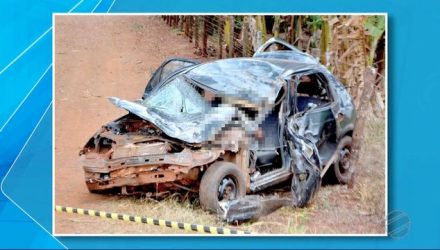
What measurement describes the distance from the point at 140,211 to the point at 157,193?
0.89ft

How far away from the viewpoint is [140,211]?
7.34m

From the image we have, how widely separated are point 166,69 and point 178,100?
16.8 inches

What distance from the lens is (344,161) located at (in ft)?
25.3

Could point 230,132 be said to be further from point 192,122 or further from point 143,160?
point 143,160

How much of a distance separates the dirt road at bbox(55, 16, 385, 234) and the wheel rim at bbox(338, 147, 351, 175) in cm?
16

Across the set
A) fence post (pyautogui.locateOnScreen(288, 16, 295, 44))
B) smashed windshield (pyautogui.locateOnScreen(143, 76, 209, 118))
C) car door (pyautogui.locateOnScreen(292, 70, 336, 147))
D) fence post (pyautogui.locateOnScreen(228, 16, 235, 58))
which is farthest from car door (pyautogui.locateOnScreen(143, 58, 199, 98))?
car door (pyautogui.locateOnScreen(292, 70, 336, 147))

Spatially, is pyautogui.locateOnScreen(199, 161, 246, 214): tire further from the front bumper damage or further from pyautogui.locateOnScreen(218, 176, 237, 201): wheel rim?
Result: the front bumper damage

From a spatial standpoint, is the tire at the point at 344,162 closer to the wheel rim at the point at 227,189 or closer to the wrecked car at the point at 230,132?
the wrecked car at the point at 230,132

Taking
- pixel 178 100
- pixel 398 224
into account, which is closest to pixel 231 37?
pixel 178 100

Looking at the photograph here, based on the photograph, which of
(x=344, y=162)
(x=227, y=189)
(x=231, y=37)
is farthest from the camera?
(x=344, y=162)

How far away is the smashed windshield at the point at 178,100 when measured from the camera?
24.0 feet

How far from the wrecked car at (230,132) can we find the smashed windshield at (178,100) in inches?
0.4

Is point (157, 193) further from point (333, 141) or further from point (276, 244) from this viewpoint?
point (333, 141)

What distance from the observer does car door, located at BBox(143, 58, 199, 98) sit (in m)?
7.58
